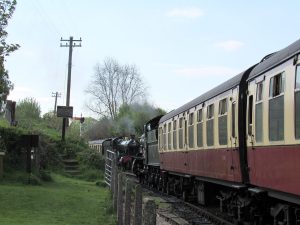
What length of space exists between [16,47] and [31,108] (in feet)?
248


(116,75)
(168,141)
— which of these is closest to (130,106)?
(116,75)

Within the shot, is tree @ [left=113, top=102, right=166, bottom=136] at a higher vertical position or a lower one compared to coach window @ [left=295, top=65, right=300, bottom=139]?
higher

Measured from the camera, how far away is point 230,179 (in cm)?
1170

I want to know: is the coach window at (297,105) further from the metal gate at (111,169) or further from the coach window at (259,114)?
the metal gate at (111,169)

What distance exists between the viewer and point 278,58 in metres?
8.86

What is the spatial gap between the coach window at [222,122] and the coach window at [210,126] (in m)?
0.69

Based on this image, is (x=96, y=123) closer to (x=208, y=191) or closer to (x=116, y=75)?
(x=116, y=75)

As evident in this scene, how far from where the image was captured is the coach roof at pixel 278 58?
8.03 metres

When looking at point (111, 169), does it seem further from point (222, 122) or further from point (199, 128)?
point (222, 122)

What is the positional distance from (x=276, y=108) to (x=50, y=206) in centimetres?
880

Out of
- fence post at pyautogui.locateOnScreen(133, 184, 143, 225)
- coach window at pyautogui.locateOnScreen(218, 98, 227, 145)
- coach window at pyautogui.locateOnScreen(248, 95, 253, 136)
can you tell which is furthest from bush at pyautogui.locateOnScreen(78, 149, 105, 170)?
fence post at pyautogui.locateOnScreen(133, 184, 143, 225)

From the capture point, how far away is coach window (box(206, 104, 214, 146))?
1308cm

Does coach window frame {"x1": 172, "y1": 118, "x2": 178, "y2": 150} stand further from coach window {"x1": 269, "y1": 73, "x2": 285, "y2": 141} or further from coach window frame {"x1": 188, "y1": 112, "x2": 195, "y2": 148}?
coach window {"x1": 269, "y1": 73, "x2": 285, "y2": 141}

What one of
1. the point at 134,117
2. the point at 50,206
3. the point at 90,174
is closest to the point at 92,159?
the point at 90,174
